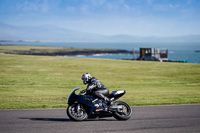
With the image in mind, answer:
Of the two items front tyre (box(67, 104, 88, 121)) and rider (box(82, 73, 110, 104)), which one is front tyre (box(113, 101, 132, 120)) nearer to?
rider (box(82, 73, 110, 104))

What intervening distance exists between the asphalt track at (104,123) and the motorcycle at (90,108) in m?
0.21

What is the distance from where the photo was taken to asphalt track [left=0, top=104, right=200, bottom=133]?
8.08 meters

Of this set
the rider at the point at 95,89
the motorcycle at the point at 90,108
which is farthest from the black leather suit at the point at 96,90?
the motorcycle at the point at 90,108

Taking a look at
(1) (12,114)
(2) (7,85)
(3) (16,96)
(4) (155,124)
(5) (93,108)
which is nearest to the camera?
(4) (155,124)

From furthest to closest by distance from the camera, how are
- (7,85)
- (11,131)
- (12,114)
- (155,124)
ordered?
(7,85), (12,114), (155,124), (11,131)

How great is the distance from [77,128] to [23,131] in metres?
1.55

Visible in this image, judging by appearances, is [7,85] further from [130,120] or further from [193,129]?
[193,129]

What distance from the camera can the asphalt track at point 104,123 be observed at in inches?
318

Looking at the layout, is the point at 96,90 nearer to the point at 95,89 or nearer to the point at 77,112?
the point at 95,89

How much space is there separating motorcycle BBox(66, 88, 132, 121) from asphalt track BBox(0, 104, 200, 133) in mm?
209

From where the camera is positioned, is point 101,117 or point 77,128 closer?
point 77,128

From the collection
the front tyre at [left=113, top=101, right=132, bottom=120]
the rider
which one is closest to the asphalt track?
the front tyre at [left=113, top=101, right=132, bottom=120]

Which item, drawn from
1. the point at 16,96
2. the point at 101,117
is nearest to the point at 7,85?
the point at 16,96

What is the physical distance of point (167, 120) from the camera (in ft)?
31.1
